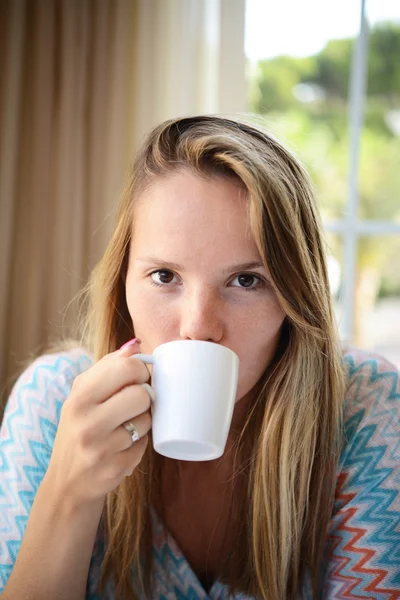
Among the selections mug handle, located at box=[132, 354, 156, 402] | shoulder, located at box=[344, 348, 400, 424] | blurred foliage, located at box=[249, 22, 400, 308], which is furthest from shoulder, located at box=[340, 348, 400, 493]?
blurred foliage, located at box=[249, 22, 400, 308]

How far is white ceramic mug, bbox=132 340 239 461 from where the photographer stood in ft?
2.86

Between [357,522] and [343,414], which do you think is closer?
[357,522]

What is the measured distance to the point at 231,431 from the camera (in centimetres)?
130

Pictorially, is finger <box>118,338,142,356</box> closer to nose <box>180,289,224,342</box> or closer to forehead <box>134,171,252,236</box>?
nose <box>180,289,224,342</box>

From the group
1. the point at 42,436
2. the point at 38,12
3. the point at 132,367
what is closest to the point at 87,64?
the point at 38,12

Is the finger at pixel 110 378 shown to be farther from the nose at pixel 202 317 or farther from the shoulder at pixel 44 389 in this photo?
the shoulder at pixel 44 389

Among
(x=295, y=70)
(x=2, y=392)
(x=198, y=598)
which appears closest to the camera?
(x=198, y=598)

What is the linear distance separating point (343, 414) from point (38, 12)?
5.49 ft

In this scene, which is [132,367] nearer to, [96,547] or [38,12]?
[96,547]

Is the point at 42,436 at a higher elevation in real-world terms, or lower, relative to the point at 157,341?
lower

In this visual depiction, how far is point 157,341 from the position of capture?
1057 millimetres

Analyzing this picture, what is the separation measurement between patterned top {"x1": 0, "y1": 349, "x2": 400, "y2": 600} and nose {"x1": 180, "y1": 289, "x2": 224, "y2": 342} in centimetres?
37

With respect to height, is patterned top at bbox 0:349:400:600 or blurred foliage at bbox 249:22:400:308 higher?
blurred foliage at bbox 249:22:400:308

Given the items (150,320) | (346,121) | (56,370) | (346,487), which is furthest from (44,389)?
(346,121)
